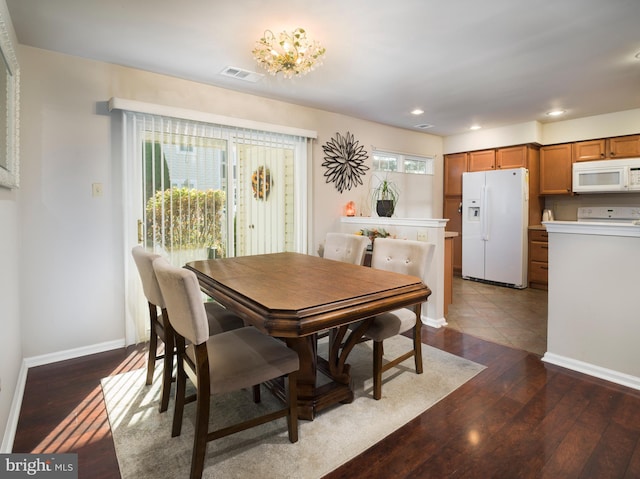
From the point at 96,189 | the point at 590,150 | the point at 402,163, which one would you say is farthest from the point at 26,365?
the point at 590,150

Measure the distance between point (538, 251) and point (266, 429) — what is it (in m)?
4.71

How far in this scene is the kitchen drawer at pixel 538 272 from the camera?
4.92m

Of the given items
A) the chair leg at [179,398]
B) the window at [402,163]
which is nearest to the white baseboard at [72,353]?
the chair leg at [179,398]

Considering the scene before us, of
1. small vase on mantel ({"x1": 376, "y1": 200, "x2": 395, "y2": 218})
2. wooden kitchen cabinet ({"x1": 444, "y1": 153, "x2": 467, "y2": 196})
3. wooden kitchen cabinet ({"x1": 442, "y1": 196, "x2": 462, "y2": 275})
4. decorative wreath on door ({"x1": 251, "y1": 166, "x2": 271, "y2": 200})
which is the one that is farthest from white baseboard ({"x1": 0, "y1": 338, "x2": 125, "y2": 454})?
wooden kitchen cabinet ({"x1": 444, "y1": 153, "x2": 467, "y2": 196})

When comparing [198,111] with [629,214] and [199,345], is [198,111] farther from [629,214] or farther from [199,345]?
[629,214]

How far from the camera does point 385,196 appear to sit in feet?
16.3

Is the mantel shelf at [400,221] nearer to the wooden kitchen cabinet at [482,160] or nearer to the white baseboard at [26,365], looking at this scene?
the wooden kitchen cabinet at [482,160]

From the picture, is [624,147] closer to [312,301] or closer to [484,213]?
[484,213]

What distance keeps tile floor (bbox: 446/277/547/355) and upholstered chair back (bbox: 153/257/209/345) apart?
269cm

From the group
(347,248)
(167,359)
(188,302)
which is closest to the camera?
(188,302)

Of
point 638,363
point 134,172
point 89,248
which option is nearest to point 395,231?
point 638,363

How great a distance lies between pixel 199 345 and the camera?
4.79 feet

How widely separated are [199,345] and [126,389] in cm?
123

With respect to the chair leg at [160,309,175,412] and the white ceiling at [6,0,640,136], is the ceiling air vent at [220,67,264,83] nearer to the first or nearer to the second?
the white ceiling at [6,0,640,136]
